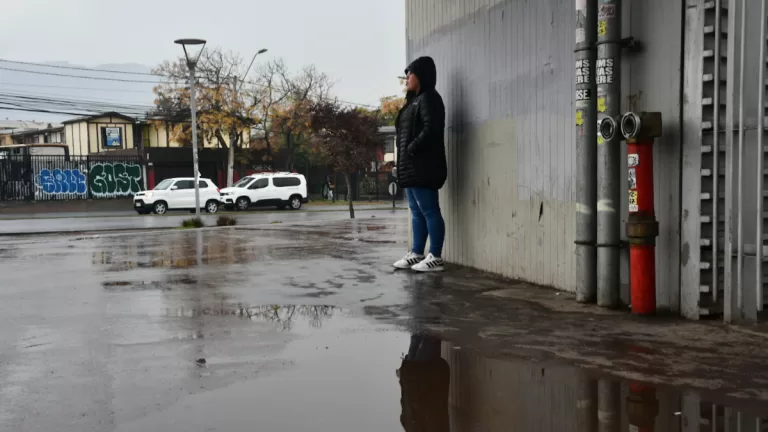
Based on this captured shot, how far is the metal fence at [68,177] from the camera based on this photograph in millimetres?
38188

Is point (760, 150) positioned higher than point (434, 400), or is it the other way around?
point (760, 150)

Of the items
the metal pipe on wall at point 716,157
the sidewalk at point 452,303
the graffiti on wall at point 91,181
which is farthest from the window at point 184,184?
the metal pipe on wall at point 716,157

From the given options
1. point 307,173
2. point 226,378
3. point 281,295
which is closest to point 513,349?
point 226,378

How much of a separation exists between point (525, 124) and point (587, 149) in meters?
1.34

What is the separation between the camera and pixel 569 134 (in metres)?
6.47

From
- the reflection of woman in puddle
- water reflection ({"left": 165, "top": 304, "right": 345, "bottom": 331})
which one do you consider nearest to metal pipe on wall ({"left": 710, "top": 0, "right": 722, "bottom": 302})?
the reflection of woman in puddle

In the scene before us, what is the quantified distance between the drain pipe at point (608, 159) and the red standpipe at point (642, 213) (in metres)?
0.31

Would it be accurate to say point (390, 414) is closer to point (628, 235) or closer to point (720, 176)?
point (628, 235)

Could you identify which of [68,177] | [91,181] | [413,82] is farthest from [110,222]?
[413,82]

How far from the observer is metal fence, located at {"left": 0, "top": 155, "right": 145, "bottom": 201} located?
125 feet

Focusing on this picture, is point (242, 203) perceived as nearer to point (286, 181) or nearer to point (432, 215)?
point (286, 181)

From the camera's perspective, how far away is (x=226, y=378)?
157 inches

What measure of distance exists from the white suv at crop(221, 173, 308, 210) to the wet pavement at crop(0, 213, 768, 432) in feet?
96.9

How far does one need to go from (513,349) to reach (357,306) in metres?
1.89
